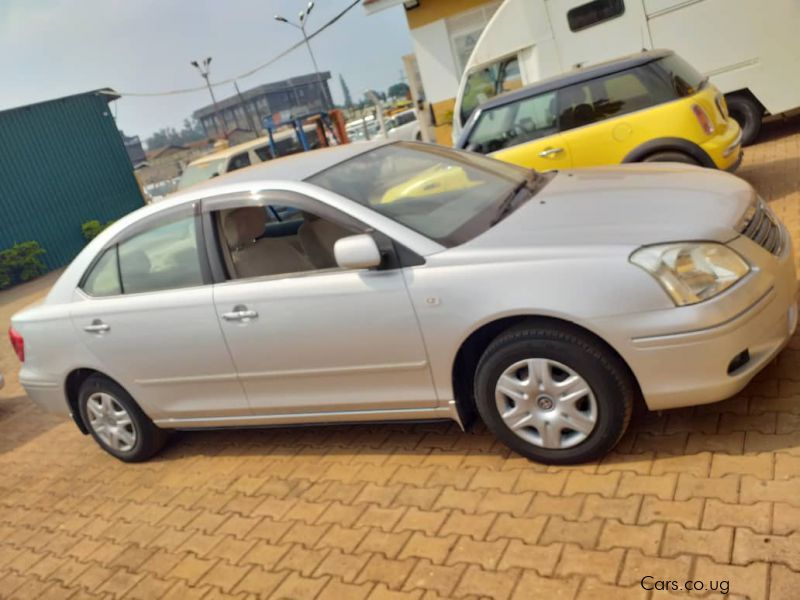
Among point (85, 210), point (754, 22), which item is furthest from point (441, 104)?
point (85, 210)

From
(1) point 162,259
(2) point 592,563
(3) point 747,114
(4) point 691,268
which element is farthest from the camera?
(3) point 747,114

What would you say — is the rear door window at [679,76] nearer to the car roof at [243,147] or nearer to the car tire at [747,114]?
the car tire at [747,114]

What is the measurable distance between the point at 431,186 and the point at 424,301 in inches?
36.7

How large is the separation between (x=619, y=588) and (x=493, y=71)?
9.29 m

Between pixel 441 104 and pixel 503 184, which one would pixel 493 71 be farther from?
pixel 503 184

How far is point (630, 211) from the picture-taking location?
3.27 metres

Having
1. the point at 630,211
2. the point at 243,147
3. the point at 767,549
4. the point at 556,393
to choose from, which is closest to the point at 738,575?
the point at 767,549

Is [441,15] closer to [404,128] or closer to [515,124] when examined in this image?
[404,128]

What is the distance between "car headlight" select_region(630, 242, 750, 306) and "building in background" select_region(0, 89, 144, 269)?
20786 millimetres

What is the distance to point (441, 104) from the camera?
16359mm

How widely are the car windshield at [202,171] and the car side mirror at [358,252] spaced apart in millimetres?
12716

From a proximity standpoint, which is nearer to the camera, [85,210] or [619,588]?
[619,588]

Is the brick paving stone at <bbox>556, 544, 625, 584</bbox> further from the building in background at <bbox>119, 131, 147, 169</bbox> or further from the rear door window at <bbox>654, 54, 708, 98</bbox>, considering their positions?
the building in background at <bbox>119, 131, 147, 169</bbox>

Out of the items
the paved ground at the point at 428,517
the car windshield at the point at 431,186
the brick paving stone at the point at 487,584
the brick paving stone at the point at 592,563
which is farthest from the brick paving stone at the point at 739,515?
the car windshield at the point at 431,186
